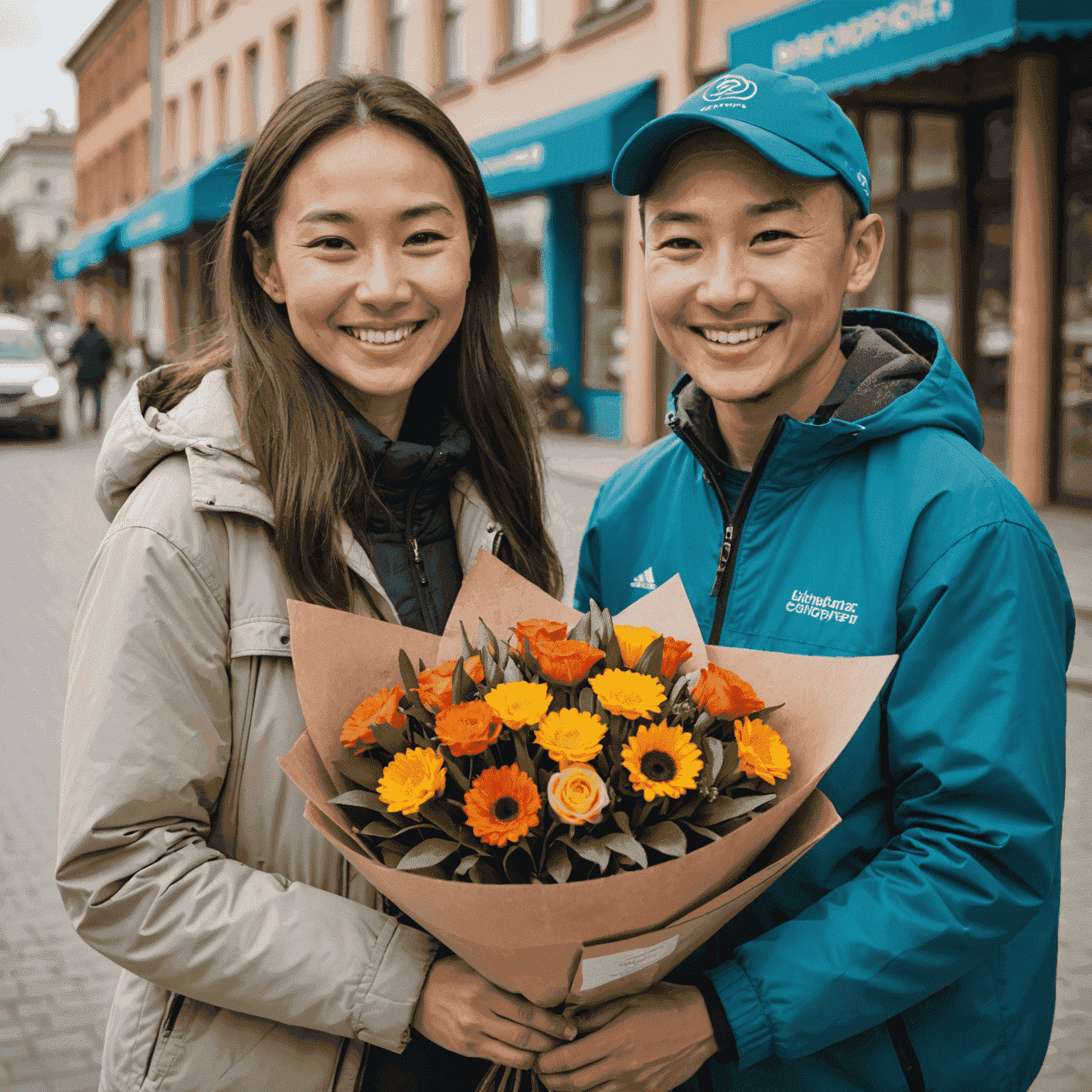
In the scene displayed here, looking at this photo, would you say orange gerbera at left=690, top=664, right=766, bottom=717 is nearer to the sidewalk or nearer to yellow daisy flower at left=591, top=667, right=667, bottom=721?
yellow daisy flower at left=591, top=667, right=667, bottom=721

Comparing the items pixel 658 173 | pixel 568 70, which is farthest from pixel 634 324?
pixel 658 173

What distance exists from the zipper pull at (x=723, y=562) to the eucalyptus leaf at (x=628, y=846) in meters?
0.63

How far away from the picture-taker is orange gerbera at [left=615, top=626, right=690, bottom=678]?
5.14 feet

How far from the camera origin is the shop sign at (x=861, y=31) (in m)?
8.61

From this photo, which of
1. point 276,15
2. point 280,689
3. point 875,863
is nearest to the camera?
point 875,863

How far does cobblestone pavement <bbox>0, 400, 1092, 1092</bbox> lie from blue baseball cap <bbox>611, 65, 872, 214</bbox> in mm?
1610

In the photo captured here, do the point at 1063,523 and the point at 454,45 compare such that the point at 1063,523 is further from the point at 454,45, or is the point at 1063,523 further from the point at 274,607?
the point at 454,45

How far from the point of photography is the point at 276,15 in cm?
2509

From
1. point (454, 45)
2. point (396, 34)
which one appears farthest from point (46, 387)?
point (396, 34)

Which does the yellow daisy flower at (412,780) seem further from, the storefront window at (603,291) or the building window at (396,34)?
the building window at (396,34)

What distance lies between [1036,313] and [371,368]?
915 cm

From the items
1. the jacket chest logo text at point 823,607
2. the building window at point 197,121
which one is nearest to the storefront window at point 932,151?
the jacket chest logo text at point 823,607

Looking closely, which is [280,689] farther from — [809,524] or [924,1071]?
[924,1071]

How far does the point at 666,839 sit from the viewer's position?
1.37 meters
